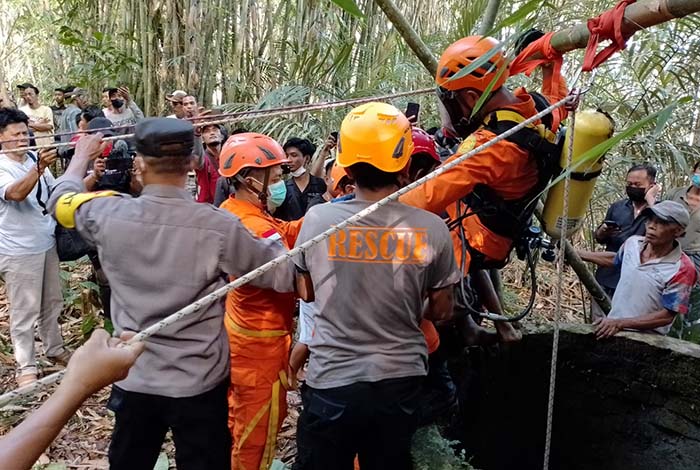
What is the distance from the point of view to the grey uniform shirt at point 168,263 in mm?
1974

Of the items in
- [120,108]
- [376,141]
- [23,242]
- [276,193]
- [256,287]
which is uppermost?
[376,141]

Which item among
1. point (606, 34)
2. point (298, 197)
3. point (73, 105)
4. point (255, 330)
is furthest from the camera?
point (73, 105)

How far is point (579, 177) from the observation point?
A: 2.33m

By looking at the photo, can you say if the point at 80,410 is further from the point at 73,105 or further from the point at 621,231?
the point at 73,105

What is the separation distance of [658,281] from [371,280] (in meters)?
2.37

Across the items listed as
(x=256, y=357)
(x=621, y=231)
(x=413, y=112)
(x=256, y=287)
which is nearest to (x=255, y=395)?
(x=256, y=357)

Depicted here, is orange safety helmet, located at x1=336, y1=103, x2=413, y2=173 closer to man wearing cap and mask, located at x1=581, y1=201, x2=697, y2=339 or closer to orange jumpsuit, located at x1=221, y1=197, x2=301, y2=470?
orange jumpsuit, located at x1=221, y1=197, x2=301, y2=470

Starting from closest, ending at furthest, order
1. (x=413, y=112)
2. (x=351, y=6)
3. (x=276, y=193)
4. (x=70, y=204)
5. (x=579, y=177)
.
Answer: (x=351, y=6), (x=70, y=204), (x=579, y=177), (x=276, y=193), (x=413, y=112)

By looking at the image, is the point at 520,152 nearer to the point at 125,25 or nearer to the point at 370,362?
the point at 370,362

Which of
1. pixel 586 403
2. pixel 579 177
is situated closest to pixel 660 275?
pixel 586 403

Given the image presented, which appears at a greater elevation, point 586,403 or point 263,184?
point 263,184

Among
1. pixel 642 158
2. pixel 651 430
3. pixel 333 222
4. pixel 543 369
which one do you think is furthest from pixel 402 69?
pixel 333 222

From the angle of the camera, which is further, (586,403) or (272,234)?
(586,403)

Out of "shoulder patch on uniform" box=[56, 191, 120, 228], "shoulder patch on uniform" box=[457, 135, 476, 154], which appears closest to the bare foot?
"shoulder patch on uniform" box=[457, 135, 476, 154]
